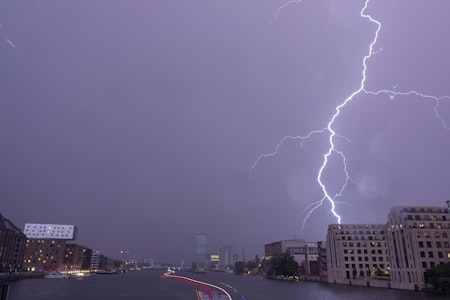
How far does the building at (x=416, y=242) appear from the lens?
108 metres

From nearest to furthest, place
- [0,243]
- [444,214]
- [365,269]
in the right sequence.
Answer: [444,214] < [365,269] < [0,243]

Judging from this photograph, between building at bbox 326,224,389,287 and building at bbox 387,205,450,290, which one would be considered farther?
building at bbox 326,224,389,287

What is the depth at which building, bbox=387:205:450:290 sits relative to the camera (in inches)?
4254

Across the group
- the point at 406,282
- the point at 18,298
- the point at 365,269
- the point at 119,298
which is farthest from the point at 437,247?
the point at 18,298

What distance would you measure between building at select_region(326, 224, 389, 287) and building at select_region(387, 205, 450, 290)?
38.2 metres

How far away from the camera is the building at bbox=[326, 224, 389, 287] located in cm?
16225

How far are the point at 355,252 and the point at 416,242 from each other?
189ft

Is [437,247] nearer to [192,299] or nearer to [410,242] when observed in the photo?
[410,242]

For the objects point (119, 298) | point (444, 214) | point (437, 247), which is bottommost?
point (119, 298)

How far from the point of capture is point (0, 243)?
7185 inches

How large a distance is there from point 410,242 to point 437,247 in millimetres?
7527

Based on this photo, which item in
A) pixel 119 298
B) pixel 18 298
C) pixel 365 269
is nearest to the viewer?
pixel 18 298

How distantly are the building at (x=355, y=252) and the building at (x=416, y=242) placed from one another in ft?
125

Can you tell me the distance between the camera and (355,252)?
16562 cm
